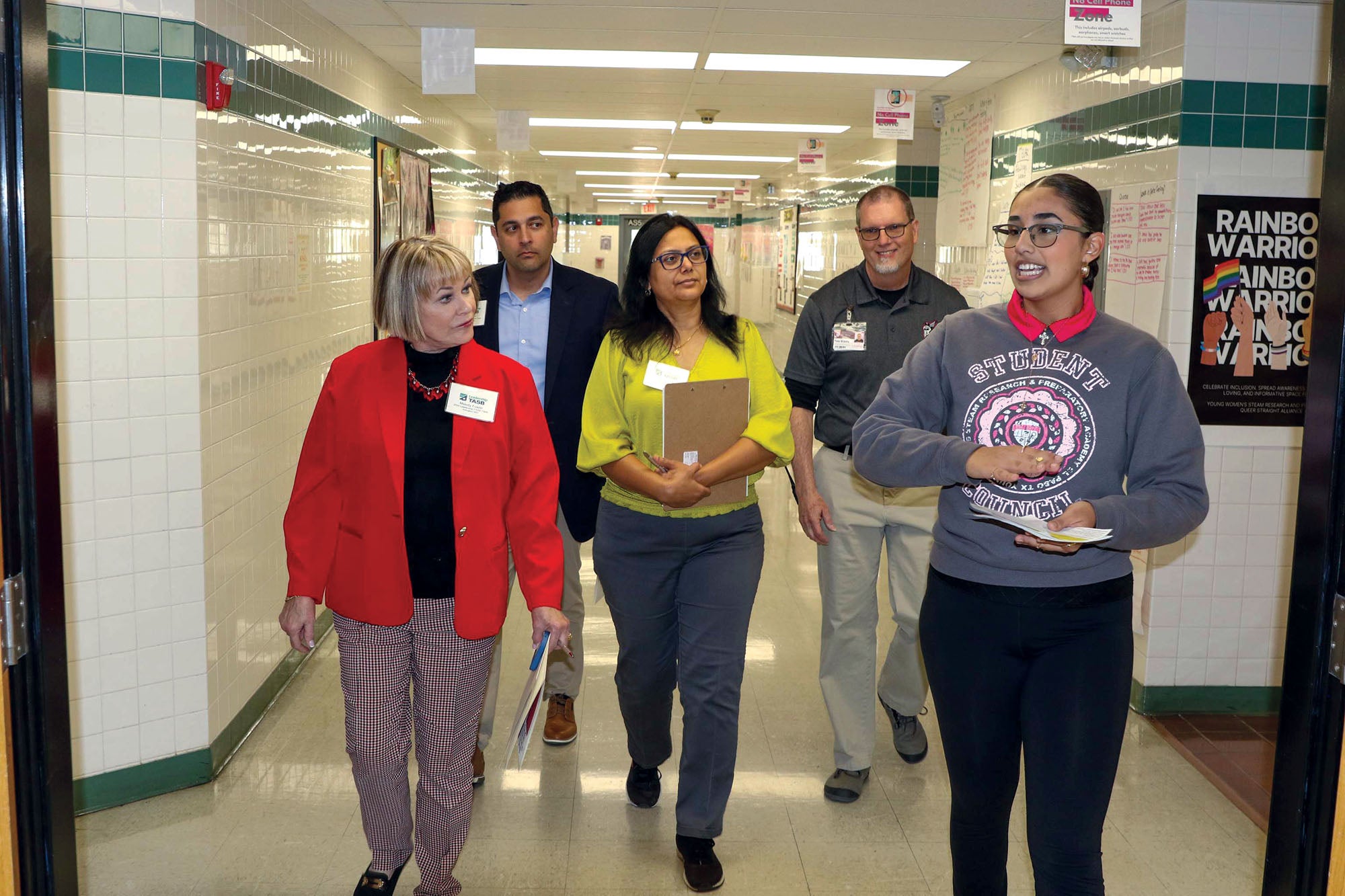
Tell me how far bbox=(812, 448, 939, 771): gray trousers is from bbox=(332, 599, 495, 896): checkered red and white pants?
127 centimetres

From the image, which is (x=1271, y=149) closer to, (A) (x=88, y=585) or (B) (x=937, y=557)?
(B) (x=937, y=557)

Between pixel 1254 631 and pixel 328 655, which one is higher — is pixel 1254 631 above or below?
above

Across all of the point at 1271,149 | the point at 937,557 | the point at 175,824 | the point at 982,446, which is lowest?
the point at 175,824

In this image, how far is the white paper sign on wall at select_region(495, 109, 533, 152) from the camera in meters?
8.22

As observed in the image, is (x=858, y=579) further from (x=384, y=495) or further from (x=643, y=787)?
(x=384, y=495)

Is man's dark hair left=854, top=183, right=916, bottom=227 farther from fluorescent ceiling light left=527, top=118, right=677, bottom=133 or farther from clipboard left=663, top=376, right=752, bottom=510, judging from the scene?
fluorescent ceiling light left=527, top=118, right=677, bottom=133

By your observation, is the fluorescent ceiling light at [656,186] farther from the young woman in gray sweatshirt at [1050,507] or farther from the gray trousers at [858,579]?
the young woman in gray sweatshirt at [1050,507]

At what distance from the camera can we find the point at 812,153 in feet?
32.8

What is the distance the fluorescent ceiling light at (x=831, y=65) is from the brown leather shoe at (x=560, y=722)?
3.50 m

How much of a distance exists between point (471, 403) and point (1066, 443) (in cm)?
128

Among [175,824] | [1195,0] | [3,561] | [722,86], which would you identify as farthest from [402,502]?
[722,86]

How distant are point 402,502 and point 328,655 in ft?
8.86

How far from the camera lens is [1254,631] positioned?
180 inches

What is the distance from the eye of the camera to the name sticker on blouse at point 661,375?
306cm
